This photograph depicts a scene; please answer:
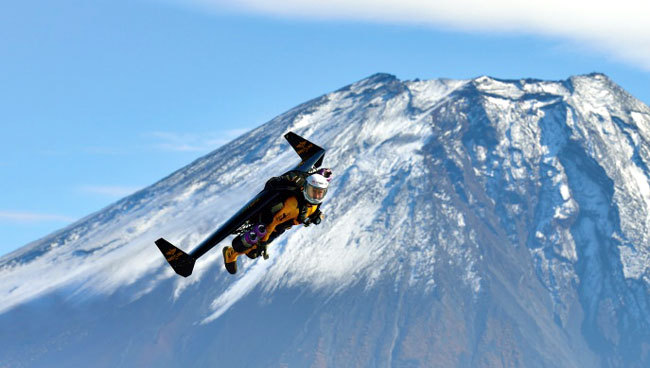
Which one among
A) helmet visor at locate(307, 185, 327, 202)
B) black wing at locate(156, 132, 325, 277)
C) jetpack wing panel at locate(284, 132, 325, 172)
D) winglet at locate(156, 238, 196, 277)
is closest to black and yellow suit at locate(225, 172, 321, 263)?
black wing at locate(156, 132, 325, 277)

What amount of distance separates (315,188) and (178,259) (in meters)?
12.6

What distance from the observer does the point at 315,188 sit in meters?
81.9

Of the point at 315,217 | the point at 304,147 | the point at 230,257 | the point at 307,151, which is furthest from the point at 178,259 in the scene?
the point at 304,147

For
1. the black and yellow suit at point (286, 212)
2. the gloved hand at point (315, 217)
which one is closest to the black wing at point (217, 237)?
the black and yellow suit at point (286, 212)

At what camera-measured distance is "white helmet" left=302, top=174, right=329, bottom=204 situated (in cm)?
8194

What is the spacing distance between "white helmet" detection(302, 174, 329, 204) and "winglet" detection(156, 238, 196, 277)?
10.7 metres

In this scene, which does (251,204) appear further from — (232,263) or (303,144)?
(303,144)

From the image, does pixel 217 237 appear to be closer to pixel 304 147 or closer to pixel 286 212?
pixel 286 212

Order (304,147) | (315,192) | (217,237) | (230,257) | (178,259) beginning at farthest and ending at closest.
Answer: (304,147) < (178,259) < (230,257) < (315,192) < (217,237)

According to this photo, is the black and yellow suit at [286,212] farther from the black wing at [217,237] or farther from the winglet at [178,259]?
the winglet at [178,259]

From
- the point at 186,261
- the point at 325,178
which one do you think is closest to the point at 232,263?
the point at 186,261

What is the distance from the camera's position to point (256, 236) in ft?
267

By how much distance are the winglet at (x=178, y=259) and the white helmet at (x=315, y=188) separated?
10651 millimetres

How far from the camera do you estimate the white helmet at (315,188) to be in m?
81.9
